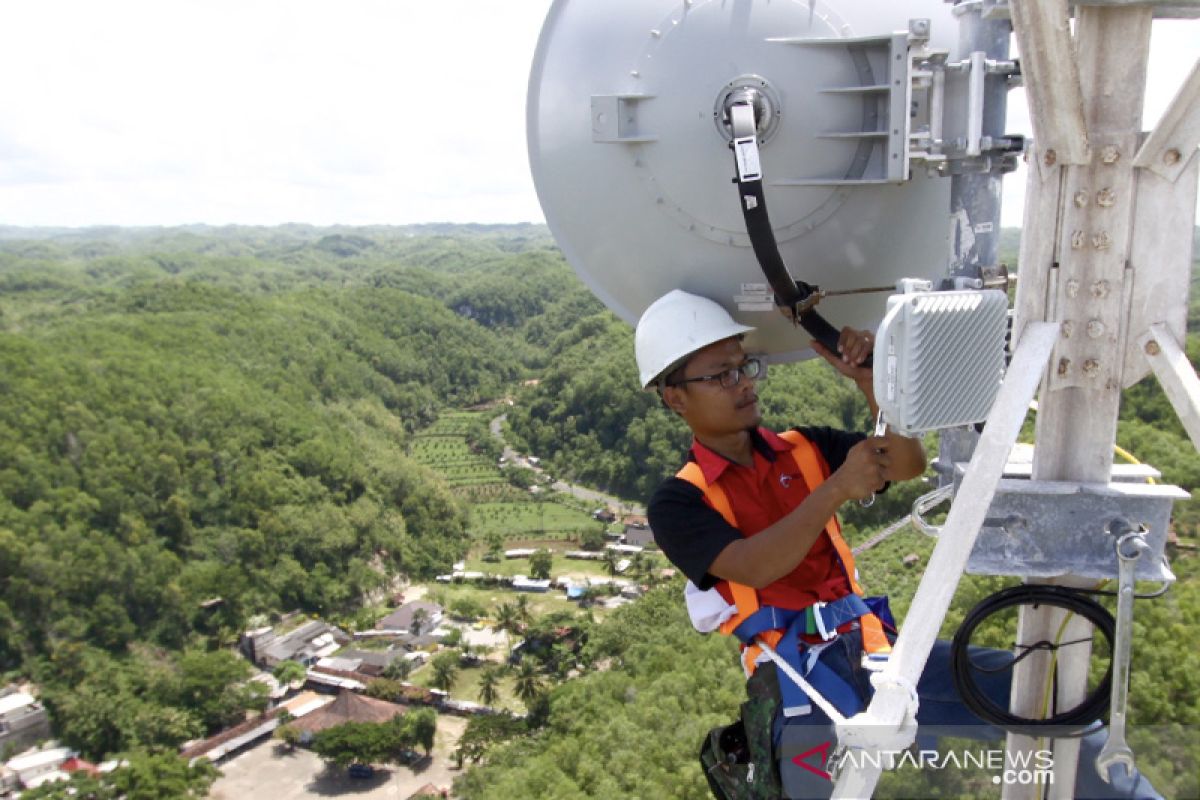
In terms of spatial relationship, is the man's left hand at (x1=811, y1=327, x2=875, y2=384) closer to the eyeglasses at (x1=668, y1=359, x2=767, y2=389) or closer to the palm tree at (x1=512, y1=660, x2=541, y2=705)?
the eyeglasses at (x1=668, y1=359, x2=767, y2=389)

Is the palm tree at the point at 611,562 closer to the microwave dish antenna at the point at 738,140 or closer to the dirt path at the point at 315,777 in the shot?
the dirt path at the point at 315,777

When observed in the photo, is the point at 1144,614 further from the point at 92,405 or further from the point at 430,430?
the point at 430,430

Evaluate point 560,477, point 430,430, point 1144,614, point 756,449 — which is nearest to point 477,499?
point 560,477

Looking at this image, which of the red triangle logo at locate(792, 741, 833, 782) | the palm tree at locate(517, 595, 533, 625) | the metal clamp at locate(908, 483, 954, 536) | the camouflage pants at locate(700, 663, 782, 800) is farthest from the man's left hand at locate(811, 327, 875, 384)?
the palm tree at locate(517, 595, 533, 625)

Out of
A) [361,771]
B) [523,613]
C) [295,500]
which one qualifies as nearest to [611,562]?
[523,613]

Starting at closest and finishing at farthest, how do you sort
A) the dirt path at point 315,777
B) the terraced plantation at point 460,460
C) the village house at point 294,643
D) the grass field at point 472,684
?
the dirt path at point 315,777 → the grass field at point 472,684 → the village house at point 294,643 → the terraced plantation at point 460,460

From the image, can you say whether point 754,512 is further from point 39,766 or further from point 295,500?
point 295,500

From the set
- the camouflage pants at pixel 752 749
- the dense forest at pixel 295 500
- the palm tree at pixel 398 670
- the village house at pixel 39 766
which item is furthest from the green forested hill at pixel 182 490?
the camouflage pants at pixel 752 749
